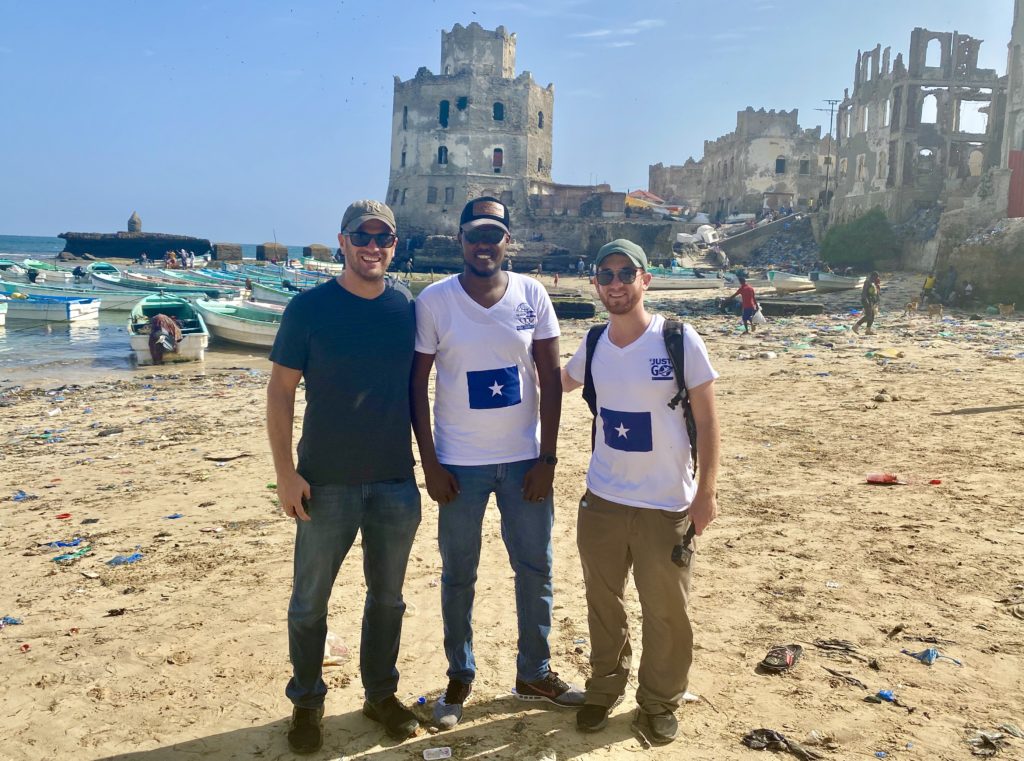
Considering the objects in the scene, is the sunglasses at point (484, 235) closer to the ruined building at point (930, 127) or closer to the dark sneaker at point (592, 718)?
the dark sneaker at point (592, 718)

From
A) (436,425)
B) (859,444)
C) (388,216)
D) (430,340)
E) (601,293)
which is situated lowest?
(859,444)

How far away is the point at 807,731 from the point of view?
3.24m

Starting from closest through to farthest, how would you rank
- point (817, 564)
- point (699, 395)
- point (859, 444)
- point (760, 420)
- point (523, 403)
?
point (699, 395)
point (523, 403)
point (817, 564)
point (859, 444)
point (760, 420)

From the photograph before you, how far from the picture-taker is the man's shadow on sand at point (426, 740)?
3148 mm

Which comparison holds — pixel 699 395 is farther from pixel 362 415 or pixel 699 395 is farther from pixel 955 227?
pixel 955 227

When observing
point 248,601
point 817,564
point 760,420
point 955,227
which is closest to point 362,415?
point 248,601

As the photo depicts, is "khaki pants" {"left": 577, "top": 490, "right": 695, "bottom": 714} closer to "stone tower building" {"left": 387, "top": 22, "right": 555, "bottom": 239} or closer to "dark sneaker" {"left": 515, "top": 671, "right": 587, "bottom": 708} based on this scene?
"dark sneaker" {"left": 515, "top": 671, "right": 587, "bottom": 708}

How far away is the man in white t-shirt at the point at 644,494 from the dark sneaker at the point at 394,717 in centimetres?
69

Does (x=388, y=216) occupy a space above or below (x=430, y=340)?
above

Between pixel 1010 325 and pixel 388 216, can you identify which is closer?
pixel 388 216

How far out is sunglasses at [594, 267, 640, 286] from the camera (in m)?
3.20

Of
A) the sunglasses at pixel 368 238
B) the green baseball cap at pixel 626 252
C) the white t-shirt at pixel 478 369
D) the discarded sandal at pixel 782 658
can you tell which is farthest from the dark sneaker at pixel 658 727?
the sunglasses at pixel 368 238

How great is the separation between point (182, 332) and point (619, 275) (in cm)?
1679

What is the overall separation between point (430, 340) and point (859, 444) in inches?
225
